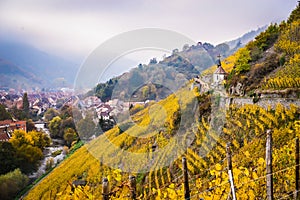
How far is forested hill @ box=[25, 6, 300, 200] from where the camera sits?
19.0 feet

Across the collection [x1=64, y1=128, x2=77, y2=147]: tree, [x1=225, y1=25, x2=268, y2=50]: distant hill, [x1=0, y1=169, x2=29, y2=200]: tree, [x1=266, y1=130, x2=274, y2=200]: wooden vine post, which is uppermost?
[x1=225, y1=25, x2=268, y2=50]: distant hill

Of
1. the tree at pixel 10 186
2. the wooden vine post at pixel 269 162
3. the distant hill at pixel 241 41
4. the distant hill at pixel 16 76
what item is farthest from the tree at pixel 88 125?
the distant hill at pixel 16 76

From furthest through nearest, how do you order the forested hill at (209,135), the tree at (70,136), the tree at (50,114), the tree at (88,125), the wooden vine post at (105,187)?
the tree at (50,114) → the tree at (70,136) → the tree at (88,125) → the forested hill at (209,135) → the wooden vine post at (105,187)

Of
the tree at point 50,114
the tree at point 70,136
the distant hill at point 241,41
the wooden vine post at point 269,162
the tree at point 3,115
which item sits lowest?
the tree at point 70,136

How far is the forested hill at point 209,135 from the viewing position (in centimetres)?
580

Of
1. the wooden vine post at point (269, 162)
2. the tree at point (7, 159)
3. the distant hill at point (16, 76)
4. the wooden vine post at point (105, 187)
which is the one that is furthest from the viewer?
the distant hill at point (16, 76)

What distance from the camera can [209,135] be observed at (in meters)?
8.30

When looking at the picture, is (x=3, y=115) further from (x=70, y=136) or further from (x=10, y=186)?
(x=10, y=186)

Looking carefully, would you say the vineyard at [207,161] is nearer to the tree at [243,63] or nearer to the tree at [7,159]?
the tree at [243,63]

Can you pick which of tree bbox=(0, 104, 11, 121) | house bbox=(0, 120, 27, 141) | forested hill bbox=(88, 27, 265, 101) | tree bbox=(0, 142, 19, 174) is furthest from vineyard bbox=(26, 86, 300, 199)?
tree bbox=(0, 104, 11, 121)

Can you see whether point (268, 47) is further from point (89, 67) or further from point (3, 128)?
point (3, 128)

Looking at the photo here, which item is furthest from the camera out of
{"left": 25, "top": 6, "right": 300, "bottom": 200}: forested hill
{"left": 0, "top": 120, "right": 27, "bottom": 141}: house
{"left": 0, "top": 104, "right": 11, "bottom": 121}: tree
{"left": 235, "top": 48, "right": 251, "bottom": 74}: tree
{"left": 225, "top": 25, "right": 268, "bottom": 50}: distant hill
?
{"left": 225, "top": 25, "right": 268, "bottom": 50}: distant hill

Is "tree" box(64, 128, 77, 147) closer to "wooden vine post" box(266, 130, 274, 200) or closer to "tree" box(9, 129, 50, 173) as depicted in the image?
"tree" box(9, 129, 50, 173)

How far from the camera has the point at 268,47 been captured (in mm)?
12664
